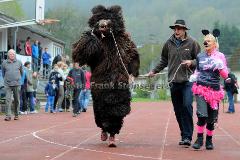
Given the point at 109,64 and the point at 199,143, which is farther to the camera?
the point at 109,64

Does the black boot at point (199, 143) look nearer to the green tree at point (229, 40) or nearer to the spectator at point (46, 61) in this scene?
the spectator at point (46, 61)

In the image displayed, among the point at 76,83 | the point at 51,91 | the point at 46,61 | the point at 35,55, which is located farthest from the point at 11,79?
the point at 46,61

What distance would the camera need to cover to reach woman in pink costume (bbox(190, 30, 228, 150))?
10188mm

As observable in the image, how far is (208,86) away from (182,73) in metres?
0.68

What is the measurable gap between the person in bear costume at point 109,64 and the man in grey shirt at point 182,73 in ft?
2.25

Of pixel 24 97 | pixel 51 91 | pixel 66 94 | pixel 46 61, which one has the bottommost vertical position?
pixel 24 97

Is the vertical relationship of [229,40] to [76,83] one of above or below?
above

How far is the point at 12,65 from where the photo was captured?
1794cm

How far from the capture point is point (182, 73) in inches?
424

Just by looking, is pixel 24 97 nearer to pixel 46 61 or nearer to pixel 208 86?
pixel 208 86

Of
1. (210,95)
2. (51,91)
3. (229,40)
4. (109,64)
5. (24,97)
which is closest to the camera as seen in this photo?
(210,95)

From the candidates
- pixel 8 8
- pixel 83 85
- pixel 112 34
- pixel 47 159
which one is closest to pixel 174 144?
pixel 112 34

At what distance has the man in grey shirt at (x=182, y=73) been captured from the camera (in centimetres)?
1072

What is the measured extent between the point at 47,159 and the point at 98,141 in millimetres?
2741
